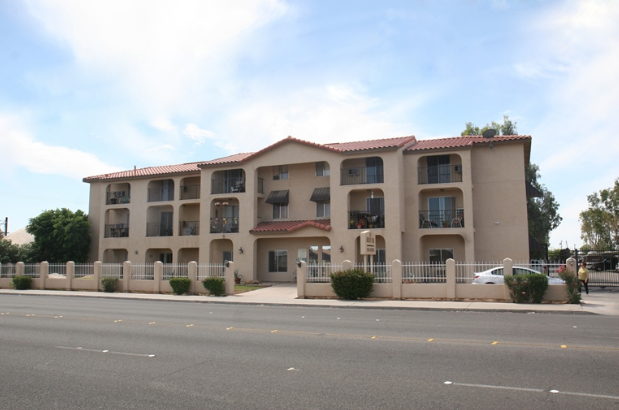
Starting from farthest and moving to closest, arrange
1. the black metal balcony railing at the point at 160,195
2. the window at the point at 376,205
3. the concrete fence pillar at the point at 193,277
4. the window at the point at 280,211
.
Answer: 1. the black metal balcony railing at the point at 160,195
2. the window at the point at 280,211
3. the window at the point at 376,205
4. the concrete fence pillar at the point at 193,277

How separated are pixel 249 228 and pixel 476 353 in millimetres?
25660

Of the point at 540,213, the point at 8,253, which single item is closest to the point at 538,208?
the point at 540,213

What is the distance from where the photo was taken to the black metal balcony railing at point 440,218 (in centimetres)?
3108

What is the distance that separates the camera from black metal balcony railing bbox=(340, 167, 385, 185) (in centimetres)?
3230

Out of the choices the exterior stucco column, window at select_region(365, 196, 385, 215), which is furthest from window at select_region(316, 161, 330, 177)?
the exterior stucco column

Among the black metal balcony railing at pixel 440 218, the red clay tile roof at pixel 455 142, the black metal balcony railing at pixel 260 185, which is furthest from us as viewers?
the black metal balcony railing at pixel 260 185

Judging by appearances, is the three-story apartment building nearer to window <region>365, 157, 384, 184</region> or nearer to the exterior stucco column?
window <region>365, 157, 384, 184</region>

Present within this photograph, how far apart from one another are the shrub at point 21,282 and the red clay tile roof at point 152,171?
11.0m

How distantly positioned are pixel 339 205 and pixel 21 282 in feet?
64.1

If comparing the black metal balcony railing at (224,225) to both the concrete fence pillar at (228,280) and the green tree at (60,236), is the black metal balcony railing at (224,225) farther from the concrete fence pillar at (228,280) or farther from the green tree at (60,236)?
the green tree at (60,236)

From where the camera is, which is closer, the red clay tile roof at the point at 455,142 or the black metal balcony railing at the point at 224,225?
the red clay tile roof at the point at 455,142

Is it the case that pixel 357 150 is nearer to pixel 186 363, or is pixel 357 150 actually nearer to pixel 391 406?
pixel 186 363

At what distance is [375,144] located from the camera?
33.1m

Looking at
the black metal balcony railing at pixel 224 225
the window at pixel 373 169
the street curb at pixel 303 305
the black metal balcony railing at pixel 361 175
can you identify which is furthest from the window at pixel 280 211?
the street curb at pixel 303 305
